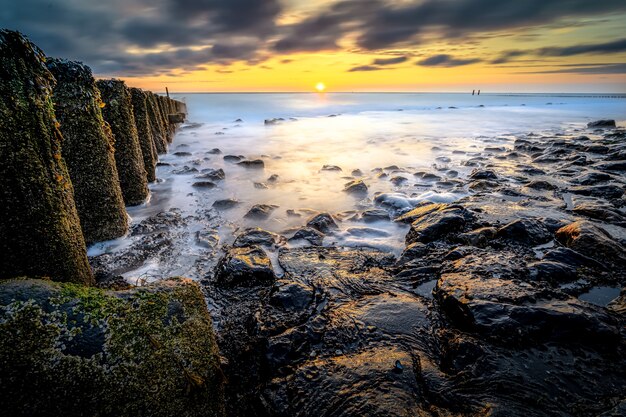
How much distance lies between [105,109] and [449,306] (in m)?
5.50

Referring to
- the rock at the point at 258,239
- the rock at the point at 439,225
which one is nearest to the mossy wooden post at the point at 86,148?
the rock at the point at 258,239

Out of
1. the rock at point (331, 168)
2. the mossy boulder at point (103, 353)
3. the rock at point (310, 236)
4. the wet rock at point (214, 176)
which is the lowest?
the rock at point (310, 236)

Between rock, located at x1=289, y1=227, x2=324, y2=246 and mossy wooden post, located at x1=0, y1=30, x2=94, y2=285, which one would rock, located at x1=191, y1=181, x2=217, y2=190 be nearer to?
rock, located at x1=289, y1=227, x2=324, y2=246

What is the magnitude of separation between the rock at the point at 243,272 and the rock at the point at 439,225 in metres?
2.10

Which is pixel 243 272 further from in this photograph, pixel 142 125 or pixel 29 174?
pixel 142 125

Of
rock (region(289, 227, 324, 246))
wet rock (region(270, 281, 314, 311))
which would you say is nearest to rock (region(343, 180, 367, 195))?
rock (region(289, 227, 324, 246))

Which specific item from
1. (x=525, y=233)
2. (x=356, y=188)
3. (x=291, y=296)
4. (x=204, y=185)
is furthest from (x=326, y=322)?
(x=204, y=185)

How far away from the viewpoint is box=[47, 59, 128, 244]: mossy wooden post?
352 cm

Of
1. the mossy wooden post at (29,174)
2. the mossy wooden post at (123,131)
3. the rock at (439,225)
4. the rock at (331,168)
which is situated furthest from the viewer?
the rock at (331,168)

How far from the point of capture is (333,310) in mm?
2797

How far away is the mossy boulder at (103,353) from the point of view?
1333 millimetres

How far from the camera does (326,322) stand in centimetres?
262

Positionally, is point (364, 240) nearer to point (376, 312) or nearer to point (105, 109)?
point (376, 312)

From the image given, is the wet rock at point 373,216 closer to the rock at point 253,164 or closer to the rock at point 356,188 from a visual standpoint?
the rock at point 356,188
